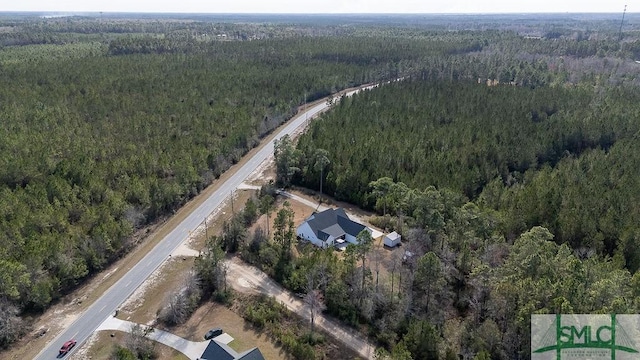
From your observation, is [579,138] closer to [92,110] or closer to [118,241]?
[118,241]

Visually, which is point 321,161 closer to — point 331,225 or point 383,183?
point 383,183


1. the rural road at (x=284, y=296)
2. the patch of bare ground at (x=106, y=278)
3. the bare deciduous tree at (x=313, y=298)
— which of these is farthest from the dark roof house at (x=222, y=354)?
the patch of bare ground at (x=106, y=278)

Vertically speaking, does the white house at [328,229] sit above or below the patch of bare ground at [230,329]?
above

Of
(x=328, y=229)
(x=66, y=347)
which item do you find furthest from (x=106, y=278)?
(x=328, y=229)

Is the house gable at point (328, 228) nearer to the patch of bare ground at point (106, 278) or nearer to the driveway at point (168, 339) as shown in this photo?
the patch of bare ground at point (106, 278)

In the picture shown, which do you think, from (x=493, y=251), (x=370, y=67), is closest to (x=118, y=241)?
(x=493, y=251)
